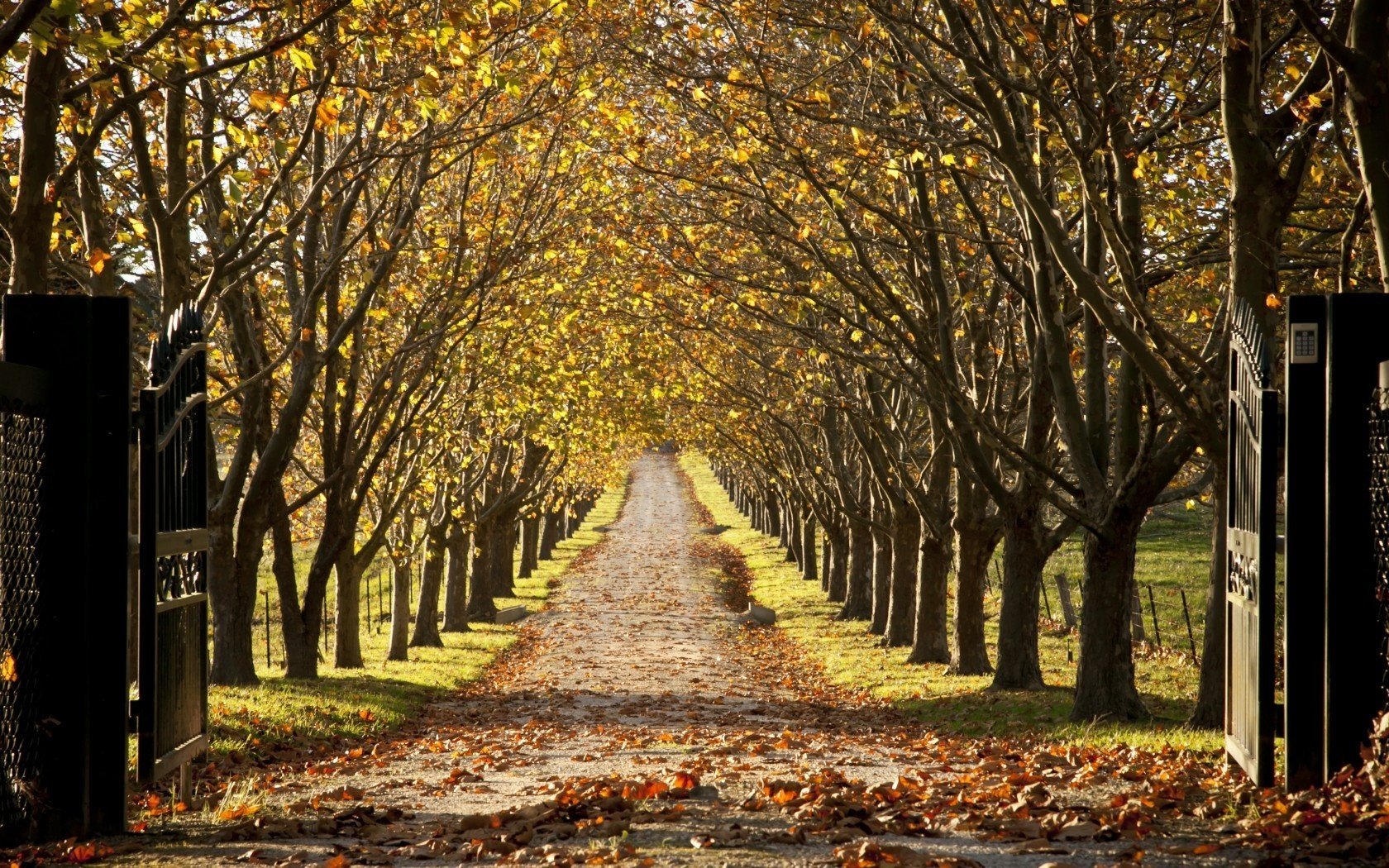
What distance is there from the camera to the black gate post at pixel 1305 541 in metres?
6.41

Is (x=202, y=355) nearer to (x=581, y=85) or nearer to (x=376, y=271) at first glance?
(x=376, y=271)

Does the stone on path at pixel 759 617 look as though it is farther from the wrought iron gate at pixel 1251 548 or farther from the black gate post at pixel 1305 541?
the black gate post at pixel 1305 541

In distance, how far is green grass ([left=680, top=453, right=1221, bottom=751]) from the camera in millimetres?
12531

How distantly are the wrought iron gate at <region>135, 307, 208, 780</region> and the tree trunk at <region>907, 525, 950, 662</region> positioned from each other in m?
14.9

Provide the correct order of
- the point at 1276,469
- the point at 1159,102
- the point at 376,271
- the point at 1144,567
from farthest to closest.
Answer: the point at 1144,567 < the point at 376,271 < the point at 1159,102 < the point at 1276,469

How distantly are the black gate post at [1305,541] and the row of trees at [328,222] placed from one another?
600 cm

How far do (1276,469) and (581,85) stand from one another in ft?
34.3

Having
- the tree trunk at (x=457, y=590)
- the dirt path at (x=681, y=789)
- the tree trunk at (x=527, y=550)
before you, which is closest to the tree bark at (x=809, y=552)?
the tree trunk at (x=527, y=550)

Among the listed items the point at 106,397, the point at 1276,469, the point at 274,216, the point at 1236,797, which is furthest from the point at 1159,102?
the point at 274,216

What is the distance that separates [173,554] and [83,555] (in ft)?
2.10

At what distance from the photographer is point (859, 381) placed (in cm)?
2234

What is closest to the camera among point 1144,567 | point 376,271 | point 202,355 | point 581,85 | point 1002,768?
point 202,355

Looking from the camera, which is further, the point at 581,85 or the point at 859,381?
the point at 859,381

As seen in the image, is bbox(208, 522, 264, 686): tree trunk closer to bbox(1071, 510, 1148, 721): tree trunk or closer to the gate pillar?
bbox(1071, 510, 1148, 721): tree trunk
